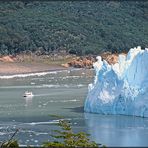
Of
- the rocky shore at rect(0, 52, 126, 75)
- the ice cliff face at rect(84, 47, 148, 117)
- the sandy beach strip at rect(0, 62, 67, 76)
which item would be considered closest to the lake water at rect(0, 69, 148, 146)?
the ice cliff face at rect(84, 47, 148, 117)

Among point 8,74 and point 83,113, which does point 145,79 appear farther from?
point 8,74

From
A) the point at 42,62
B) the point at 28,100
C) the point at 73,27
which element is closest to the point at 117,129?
the point at 28,100

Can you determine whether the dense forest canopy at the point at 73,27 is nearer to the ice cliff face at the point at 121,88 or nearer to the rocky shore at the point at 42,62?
the rocky shore at the point at 42,62

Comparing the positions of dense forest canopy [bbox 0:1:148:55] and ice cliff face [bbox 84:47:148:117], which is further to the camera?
dense forest canopy [bbox 0:1:148:55]

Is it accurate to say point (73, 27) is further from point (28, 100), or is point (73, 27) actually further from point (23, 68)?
point (28, 100)

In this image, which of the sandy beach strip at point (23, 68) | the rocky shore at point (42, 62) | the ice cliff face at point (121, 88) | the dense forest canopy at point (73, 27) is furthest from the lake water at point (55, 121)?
the dense forest canopy at point (73, 27)

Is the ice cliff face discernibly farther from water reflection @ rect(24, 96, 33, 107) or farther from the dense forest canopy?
the dense forest canopy
